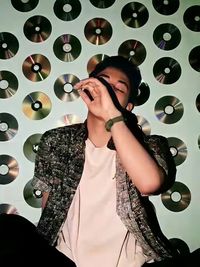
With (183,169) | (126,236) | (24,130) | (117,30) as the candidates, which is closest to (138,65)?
(117,30)

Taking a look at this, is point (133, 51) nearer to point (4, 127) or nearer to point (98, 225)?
point (4, 127)

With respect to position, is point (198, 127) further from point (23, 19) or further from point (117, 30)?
point (23, 19)

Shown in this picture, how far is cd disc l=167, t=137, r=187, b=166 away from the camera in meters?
1.92

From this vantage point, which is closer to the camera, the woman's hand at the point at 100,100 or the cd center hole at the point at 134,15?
the woman's hand at the point at 100,100

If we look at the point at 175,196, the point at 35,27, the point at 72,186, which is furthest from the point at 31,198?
the point at 35,27

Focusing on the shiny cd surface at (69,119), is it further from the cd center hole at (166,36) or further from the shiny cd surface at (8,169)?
the cd center hole at (166,36)

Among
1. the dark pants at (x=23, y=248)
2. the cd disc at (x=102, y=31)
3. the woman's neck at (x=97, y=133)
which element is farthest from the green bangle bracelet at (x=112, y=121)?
the cd disc at (x=102, y=31)

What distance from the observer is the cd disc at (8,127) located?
6.23ft

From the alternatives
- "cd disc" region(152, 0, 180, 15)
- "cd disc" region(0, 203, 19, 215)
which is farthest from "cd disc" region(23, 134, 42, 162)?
"cd disc" region(152, 0, 180, 15)

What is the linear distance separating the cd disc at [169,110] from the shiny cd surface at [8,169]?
1.05 meters

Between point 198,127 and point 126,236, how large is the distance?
1.11 meters

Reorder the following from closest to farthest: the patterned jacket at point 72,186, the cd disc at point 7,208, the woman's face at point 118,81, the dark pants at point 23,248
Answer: the dark pants at point 23,248 → the patterned jacket at point 72,186 → the woman's face at point 118,81 → the cd disc at point 7,208

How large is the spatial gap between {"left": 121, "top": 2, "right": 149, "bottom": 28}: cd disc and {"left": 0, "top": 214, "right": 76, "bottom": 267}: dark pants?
1.57m

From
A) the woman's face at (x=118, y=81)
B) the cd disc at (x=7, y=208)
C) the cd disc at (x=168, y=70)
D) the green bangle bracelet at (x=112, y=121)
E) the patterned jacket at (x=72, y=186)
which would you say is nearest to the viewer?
the green bangle bracelet at (x=112, y=121)
